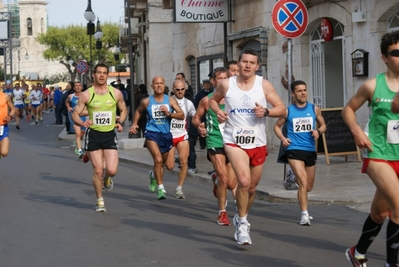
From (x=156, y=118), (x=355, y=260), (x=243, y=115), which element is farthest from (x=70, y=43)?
(x=355, y=260)

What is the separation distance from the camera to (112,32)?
99750mm

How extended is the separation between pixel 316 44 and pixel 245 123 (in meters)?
11.8

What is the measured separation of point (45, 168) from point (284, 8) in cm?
673

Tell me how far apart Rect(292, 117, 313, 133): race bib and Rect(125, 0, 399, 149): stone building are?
7.07m

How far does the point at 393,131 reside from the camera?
6207 millimetres

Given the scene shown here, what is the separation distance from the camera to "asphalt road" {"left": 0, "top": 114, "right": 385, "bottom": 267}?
24.9ft

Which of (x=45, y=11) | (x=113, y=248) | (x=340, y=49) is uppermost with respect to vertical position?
(x=45, y=11)

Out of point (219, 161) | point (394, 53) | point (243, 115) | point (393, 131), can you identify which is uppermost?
point (394, 53)

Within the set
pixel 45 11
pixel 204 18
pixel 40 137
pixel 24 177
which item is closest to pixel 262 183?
pixel 24 177

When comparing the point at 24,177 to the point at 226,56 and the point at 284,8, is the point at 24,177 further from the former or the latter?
the point at 226,56

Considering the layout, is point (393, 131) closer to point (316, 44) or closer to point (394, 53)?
point (394, 53)

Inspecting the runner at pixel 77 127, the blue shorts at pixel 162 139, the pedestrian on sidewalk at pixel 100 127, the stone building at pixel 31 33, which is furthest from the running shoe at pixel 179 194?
the stone building at pixel 31 33

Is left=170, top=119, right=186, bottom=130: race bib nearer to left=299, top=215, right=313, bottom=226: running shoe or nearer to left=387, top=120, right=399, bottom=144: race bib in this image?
left=299, top=215, right=313, bottom=226: running shoe

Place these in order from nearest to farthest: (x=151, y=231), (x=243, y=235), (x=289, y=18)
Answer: (x=243, y=235)
(x=151, y=231)
(x=289, y=18)
